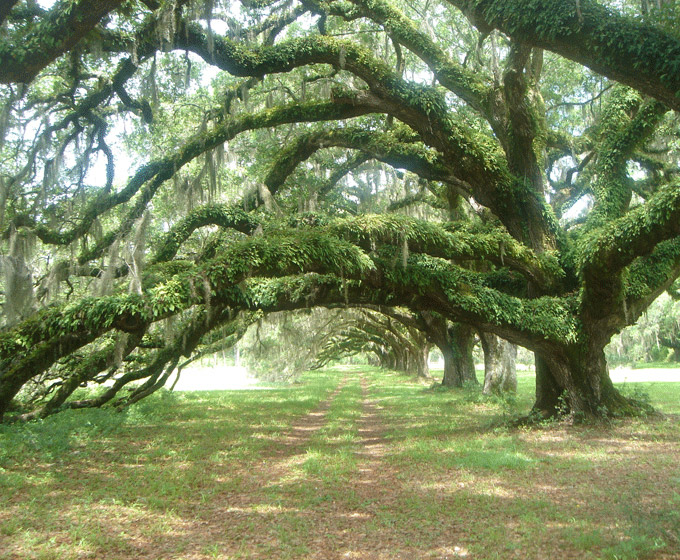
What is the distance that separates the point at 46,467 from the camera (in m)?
7.95

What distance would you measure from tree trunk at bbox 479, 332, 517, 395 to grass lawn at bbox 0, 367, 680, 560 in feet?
14.0

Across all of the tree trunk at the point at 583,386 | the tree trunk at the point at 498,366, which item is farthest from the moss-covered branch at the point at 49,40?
the tree trunk at the point at 498,366

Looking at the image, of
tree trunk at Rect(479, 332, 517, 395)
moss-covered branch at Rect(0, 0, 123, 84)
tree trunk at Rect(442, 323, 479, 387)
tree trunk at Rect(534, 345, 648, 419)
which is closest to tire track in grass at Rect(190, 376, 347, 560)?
moss-covered branch at Rect(0, 0, 123, 84)

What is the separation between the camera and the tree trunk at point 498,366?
50.9 feet

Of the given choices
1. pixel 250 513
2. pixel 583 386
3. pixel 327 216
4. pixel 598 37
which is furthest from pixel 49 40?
pixel 583 386

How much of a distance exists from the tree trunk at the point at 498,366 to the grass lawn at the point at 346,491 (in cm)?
427

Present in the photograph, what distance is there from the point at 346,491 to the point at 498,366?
34.6 ft

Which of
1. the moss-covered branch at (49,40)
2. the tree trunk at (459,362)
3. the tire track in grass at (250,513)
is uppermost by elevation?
the moss-covered branch at (49,40)

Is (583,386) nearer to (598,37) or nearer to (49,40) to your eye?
(598,37)

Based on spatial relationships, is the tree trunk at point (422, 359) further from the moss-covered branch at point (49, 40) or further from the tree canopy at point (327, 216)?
the moss-covered branch at point (49, 40)

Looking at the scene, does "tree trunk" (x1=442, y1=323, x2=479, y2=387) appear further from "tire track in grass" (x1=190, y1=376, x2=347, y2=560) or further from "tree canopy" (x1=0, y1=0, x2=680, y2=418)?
"tire track in grass" (x1=190, y1=376, x2=347, y2=560)

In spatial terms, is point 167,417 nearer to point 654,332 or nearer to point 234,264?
point 234,264

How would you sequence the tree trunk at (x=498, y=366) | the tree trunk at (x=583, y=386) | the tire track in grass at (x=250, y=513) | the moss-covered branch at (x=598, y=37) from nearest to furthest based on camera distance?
1. the moss-covered branch at (x=598, y=37)
2. the tire track in grass at (x=250, y=513)
3. the tree trunk at (x=583, y=386)
4. the tree trunk at (x=498, y=366)

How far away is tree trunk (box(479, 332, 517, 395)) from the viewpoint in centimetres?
1551
